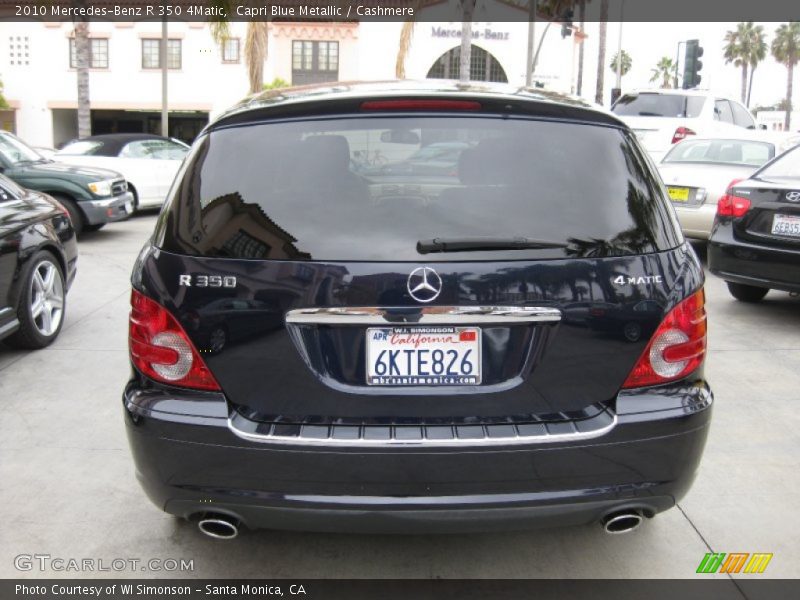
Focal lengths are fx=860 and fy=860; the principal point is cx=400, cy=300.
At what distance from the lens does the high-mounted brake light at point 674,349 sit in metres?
2.76

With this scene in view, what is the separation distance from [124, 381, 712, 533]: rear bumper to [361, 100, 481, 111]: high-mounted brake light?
108cm

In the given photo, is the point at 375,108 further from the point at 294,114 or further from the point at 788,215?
the point at 788,215

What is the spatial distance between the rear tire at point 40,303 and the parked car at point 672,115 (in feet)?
34.8

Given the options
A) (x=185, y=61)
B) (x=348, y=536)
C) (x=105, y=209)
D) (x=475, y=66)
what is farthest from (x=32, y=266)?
(x=475, y=66)

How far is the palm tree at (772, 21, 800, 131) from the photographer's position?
8311 cm

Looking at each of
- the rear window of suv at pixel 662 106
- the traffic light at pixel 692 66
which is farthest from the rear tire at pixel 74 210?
the traffic light at pixel 692 66

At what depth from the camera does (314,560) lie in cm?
332

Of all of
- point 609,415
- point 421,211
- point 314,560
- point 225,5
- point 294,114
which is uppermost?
point 225,5

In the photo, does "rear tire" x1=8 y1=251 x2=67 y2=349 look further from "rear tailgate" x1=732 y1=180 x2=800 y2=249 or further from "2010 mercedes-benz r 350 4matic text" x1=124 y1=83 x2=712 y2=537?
"rear tailgate" x1=732 y1=180 x2=800 y2=249

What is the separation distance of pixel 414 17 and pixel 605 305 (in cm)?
2922

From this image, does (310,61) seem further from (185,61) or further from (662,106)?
(662,106)

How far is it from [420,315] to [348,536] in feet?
4.22

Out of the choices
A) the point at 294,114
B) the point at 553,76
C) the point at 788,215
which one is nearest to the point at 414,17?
the point at 553,76

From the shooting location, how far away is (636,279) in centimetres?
273
